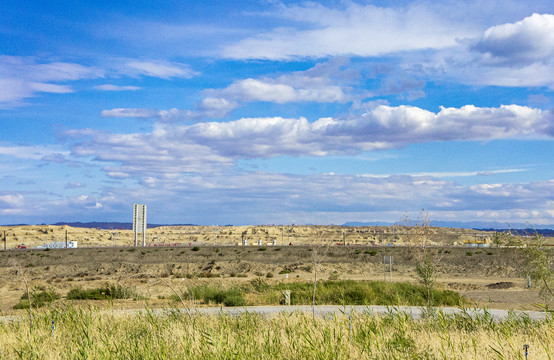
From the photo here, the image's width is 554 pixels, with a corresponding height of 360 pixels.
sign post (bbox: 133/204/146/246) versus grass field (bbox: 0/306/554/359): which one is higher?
sign post (bbox: 133/204/146/246)

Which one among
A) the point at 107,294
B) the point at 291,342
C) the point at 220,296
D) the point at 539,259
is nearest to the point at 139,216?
the point at 107,294

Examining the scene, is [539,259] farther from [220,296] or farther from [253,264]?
[253,264]

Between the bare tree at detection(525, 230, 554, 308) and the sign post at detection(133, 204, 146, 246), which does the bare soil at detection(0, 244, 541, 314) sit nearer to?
the sign post at detection(133, 204, 146, 246)

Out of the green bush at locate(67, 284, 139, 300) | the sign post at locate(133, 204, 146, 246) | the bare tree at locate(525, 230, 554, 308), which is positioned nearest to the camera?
the bare tree at locate(525, 230, 554, 308)

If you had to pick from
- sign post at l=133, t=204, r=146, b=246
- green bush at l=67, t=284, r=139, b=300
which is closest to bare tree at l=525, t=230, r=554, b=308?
green bush at l=67, t=284, r=139, b=300

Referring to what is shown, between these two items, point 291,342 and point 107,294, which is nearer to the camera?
point 291,342

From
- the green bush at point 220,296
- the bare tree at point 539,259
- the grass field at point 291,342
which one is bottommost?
the green bush at point 220,296

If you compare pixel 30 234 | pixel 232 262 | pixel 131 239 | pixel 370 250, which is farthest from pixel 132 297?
pixel 30 234

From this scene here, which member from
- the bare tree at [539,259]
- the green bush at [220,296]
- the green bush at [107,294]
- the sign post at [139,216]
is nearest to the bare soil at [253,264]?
the sign post at [139,216]

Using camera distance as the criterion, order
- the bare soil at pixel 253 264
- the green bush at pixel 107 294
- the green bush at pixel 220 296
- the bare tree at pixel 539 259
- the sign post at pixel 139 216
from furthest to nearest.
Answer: the sign post at pixel 139 216 → the bare soil at pixel 253 264 → the green bush at pixel 107 294 → the green bush at pixel 220 296 → the bare tree at pixel 539 259

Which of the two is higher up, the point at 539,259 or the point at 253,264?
the point at 539,259

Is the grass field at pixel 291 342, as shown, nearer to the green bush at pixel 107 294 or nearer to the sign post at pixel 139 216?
the green bush at pixel 107 294

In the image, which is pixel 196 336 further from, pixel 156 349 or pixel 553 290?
pixel 553 290

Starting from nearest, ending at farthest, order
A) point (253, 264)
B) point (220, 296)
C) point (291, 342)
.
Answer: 1. point (291, 342)
2. point (220, 296)
3. point (253, 264)
